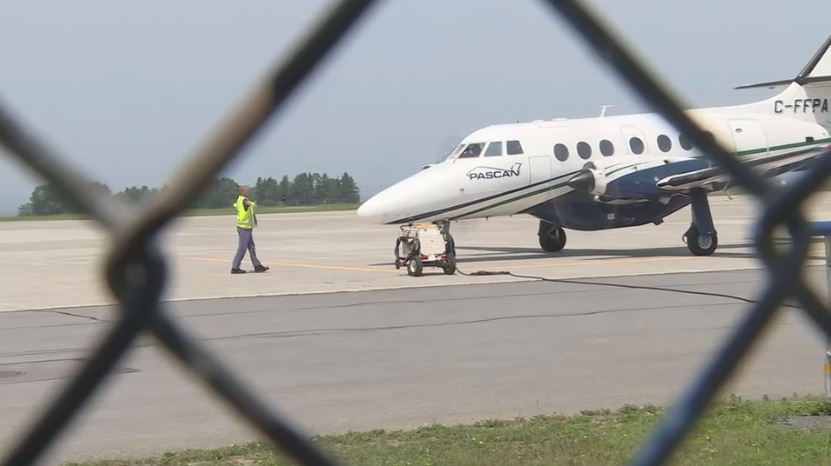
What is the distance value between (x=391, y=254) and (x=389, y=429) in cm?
1772

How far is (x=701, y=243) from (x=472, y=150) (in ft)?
15.2

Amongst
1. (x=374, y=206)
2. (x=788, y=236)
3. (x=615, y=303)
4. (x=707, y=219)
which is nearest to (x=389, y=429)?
(x=788, y=236)

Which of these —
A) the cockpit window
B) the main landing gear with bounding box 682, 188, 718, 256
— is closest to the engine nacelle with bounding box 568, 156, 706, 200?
the main landing gear with bounding box 682, 188, 718, 256

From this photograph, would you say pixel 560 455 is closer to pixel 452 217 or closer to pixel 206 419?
pixel 206 419

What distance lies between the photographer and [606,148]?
21.3 meters

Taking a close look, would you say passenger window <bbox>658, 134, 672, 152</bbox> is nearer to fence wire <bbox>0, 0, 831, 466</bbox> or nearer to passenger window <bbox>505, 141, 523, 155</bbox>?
passenger window <bbox>505, 141, 523, 155</bbox>

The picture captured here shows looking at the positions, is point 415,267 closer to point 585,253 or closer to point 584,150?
point 584,150

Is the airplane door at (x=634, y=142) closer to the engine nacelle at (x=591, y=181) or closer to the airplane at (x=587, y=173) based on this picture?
the airplane at (x=587, y=173)

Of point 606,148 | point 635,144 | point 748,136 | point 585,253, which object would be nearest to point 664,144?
point 635,144

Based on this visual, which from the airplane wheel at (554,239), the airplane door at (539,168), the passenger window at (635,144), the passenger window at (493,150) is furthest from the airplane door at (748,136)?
the passenger window at (493,150)

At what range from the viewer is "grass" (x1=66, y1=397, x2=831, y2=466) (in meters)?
5.81

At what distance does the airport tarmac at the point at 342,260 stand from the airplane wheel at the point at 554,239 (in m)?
0.25

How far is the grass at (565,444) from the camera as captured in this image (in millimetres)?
5809

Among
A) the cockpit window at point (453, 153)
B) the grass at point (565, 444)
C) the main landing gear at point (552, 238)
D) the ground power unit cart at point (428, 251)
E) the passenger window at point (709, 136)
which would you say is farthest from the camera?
the main landing gear at point (552, 238)
